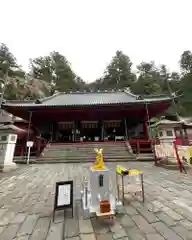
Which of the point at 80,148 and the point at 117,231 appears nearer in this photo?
the point at 117,231

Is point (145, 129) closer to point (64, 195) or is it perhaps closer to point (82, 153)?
point (82, 153)

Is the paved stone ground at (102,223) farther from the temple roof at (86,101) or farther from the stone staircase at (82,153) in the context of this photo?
the temple roof at (86,101)

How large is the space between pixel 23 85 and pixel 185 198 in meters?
27.1

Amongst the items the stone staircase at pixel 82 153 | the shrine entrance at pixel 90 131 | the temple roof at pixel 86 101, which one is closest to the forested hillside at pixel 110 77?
the temple roof at pixel 86 101

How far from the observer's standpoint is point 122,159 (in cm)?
945

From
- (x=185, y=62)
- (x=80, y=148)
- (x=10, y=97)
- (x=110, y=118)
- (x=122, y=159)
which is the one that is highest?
(x=185, y=62)

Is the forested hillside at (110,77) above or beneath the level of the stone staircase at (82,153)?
above

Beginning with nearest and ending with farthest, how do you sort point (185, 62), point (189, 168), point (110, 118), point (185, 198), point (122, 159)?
point (185, 198) → point (189, 168) → point (122, 159) → point (110, 118) → point (185, 62)

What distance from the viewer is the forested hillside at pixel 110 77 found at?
99.6ft

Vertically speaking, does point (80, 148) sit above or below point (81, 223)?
above

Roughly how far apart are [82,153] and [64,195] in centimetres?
797

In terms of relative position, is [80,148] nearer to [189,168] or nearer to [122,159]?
[122,159]

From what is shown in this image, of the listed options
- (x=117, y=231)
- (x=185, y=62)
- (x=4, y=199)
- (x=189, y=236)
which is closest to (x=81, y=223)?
(x=117, y=231)

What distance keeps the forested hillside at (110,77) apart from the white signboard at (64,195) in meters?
25.2
